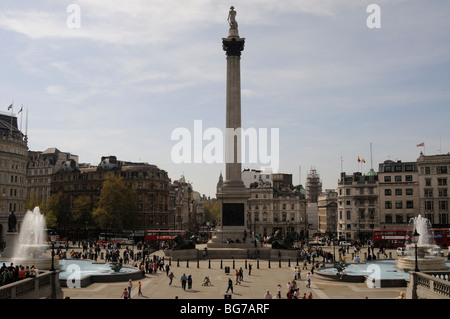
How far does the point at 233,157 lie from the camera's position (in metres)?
66.9

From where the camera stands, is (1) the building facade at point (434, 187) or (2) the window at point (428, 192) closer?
(1) the building facade at point (434, 187)

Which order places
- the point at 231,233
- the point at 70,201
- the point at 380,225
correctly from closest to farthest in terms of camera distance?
the point at 231,233 → the point at 380,225 → the point at 70,201

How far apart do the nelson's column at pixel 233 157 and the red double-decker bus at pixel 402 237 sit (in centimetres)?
2585

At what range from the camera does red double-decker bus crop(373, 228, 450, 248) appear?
72.2 metres

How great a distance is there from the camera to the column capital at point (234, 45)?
68812mm

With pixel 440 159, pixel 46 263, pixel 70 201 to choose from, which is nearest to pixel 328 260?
pixel 46 263

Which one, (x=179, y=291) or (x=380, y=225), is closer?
(x=179, y=291)

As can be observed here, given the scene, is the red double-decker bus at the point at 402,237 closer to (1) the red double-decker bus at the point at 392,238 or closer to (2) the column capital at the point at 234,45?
(1) the red double-decker bus at the point at 392,238

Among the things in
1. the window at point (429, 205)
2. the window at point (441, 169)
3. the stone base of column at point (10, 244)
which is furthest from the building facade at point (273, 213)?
the stone base of column at point (10, 244)

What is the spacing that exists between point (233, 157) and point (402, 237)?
31511 mm

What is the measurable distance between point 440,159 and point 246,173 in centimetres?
7530

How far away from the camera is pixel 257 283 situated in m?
37.8
